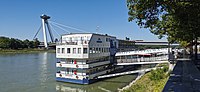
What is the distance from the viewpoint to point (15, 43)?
4299 inches

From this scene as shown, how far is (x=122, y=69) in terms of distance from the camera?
1478 inches

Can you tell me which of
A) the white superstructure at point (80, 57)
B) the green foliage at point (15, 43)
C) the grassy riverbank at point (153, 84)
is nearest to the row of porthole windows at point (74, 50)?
the white superstructure at point (80, 57)

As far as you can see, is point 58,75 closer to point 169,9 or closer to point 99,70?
point 99,70

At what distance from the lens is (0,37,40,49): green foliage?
104762 mm

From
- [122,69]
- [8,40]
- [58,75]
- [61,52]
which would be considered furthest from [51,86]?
[8,40]

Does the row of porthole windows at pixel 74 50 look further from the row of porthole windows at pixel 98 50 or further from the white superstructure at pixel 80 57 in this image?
the row of porthole windows at pixel 98 50

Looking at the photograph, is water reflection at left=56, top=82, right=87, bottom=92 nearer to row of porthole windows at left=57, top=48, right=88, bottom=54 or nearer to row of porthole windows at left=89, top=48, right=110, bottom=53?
row of porthole windows at left=57, top=48, right=88, bottom=54

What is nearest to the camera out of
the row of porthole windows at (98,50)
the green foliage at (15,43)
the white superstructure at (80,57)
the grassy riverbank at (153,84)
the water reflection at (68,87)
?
the grassy riverbank at (153,84)

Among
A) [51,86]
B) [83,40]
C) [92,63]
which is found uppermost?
[83,40]

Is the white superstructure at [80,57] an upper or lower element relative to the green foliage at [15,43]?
lower

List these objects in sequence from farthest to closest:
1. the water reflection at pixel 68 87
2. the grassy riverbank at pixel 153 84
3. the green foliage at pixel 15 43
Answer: the green foliage at pixel 15 43
the water reflection at pixel 68 87
the grassy riverbank at pixel 153 84

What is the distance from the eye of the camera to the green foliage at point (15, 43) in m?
105

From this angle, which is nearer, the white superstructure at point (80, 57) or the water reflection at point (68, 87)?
the water reflection at point (68, 87)

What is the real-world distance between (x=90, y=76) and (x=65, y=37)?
20.1 ft
